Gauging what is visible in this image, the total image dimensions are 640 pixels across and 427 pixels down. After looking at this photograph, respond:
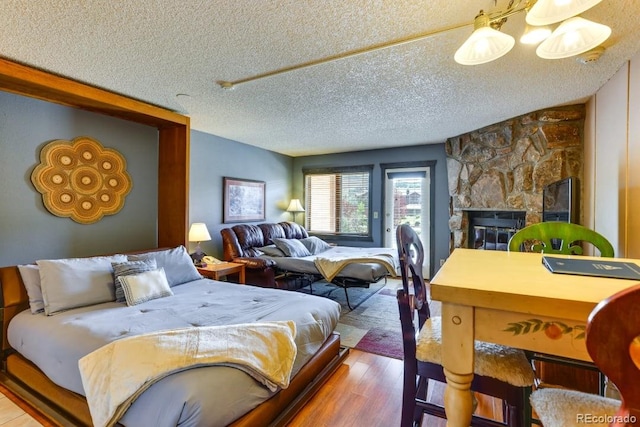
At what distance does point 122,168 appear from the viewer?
312 centimetres

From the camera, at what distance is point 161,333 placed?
5.07 ft

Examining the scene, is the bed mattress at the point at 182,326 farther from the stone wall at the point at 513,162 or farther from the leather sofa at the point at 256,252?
the stone wall at the point at 513,162

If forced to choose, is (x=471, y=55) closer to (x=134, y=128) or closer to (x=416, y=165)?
(x=134, y=128)

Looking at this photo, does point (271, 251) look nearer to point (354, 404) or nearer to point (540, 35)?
point (354, 404)

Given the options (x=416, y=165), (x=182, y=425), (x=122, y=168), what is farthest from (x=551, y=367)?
(x=122, y=168)

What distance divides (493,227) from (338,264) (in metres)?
2.37

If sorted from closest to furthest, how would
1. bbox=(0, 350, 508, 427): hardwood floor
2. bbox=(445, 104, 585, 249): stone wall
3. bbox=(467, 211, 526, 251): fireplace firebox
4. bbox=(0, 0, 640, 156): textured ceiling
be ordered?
1. bbox=(0, 0, 640, 156): textured ceiling
2. bbox=(0, 350, 508, 427): hardwood floor
3. bbox=(445, 104, 585, 249): stone wall
4. bbox=(467, 211, 526, 251): fireplace firebox

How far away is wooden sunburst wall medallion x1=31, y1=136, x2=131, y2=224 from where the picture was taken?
2.59 meters

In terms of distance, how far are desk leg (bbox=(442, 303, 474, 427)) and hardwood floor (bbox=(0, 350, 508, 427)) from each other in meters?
0.90

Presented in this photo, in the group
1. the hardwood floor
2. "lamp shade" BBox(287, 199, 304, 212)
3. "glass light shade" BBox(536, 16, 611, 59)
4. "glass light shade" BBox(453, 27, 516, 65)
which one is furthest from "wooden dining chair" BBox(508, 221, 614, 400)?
"lamp shade" BBox(287, 199, 304, 212)

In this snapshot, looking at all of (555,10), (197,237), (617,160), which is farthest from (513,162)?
(197,237)

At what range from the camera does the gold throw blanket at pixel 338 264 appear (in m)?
3.75

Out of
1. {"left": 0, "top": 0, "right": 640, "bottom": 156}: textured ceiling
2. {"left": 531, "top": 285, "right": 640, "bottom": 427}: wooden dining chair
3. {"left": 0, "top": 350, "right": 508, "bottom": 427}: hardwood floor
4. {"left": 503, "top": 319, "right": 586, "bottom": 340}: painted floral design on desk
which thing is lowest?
A: {"left": 0, "top": 350, "right": 508, "bottom": 427}: hardwood floor

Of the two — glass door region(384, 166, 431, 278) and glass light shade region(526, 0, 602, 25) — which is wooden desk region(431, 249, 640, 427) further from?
glass door region(384, 166, 431, 278)
